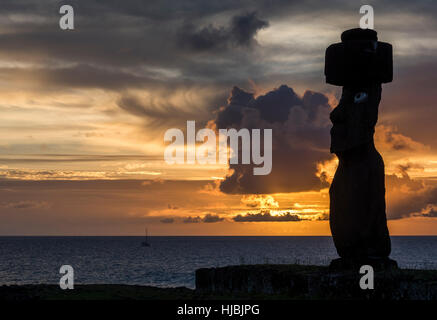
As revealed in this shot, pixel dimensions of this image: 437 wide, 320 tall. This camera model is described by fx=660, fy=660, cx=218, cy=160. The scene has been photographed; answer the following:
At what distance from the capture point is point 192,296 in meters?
20.3

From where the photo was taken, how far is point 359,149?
2055cm

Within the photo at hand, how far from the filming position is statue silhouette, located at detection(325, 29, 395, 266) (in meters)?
20.3

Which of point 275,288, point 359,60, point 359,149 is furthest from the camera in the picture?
point 275,288

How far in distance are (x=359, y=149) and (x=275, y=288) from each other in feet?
16.9

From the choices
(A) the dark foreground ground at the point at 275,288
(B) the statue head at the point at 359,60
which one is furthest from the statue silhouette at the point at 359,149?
(A) the dark foreground ground at the point at 275,288

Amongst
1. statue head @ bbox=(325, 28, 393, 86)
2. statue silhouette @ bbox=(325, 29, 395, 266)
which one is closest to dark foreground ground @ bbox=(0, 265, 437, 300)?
statue silhouette @ bbox=(325, 29, 395, 266)

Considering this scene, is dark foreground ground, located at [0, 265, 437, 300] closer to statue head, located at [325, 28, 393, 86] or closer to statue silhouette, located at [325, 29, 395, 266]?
statue silhouette, located at [325, 29, 395, 266]

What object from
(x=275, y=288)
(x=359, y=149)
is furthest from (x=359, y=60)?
(x=275, y=288)

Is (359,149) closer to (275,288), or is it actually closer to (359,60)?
(359,60)

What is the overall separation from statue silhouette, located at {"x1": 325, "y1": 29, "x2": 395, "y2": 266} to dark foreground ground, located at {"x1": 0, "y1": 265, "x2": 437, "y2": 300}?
3.53 feet
